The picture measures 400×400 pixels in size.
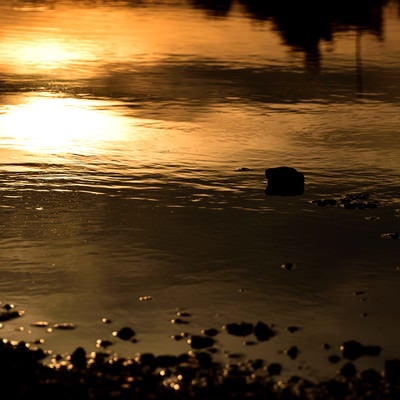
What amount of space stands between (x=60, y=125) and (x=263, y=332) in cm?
1666

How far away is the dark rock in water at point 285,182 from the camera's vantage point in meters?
25.6

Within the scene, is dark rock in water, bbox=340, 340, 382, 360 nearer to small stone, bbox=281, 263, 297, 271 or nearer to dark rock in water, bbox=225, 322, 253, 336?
dark rock in water, bbox=225, 322, 253, 336

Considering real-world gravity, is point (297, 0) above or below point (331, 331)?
below

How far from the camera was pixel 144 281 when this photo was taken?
19922 mm

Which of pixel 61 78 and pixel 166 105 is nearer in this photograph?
pixel 166 105

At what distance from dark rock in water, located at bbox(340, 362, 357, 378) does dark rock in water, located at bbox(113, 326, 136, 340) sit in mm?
2849

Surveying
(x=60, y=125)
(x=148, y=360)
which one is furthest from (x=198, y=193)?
(x=148, y=360)

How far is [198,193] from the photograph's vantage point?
25.6 metres

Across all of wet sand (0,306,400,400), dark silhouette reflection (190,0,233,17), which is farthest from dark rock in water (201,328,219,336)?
dark silhouette reflection (190,0,233,17)

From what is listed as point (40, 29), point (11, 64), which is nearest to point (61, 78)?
point (11, 64)

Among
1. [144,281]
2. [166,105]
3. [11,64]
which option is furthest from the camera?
[11,64]

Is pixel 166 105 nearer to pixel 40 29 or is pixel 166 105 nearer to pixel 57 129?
pixel 57 129

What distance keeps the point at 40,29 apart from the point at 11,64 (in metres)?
13.7

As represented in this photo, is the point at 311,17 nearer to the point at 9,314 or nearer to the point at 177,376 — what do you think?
the point at 9,314
